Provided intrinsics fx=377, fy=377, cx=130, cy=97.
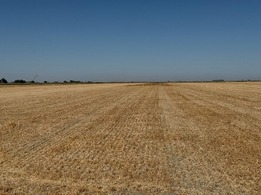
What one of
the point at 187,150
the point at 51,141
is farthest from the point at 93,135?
the point at 187,150

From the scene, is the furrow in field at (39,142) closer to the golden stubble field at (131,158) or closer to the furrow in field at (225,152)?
the golden stubble field at (131,158)

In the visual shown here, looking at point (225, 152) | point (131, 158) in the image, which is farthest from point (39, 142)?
point (225, 152)

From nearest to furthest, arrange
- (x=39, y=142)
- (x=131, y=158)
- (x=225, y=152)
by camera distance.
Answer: (x=131, y=158), (x=225, y=152), (x=39, y=142)

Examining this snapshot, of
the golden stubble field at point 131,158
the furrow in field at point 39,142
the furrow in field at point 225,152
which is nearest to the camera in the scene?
the golden stubble field at point 131,158

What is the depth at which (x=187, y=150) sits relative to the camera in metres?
10.7

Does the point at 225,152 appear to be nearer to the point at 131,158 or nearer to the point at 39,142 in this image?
the point at 131,158

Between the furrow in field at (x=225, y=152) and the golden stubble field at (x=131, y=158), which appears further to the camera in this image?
the furrow in field at (x=225, y=152)

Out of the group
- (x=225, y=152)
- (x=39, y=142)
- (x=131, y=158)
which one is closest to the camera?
(x=131, y=158)

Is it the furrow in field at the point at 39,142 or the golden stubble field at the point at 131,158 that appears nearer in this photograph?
the golden stubble field at the point at 131,158

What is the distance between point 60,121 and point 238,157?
9.96 m

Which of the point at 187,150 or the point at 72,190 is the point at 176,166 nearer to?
the point at 187,150

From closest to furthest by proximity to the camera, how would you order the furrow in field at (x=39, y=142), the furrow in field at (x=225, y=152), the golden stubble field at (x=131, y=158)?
the golden stubble field at (x=131, y=158)
the furrow in field at (x=225, y=152)
the furrow in field at (x=39, y=142)

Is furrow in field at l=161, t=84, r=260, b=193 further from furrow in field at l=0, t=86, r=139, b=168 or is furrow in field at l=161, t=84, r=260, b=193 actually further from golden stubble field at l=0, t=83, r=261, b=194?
furrow in field at l=0, t=86, r=139, b=168

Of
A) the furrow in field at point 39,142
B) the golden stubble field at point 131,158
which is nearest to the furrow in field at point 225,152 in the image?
the golden stubble field at point 131,158
